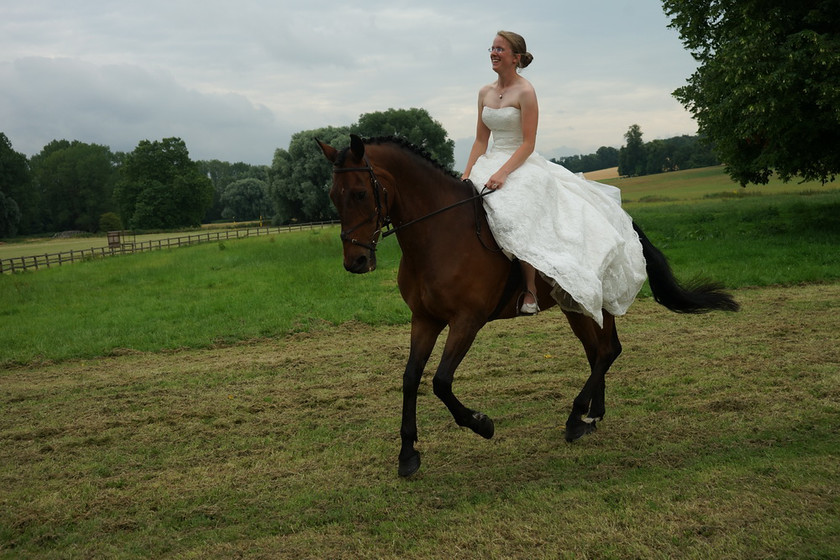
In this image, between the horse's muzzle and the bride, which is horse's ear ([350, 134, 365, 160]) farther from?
the bride

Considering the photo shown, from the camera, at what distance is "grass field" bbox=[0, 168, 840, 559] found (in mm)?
3982

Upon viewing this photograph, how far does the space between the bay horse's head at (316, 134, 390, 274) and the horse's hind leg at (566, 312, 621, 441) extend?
7.77 ft

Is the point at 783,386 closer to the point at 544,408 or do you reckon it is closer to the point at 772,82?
the point at 544,408

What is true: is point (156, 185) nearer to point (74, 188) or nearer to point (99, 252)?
point (74, 188)

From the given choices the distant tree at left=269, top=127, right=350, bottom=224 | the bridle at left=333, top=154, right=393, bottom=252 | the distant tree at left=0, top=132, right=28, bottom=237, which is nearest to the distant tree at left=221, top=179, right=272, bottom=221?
the distant tree at left=0, top=132, right=28, bottom=237

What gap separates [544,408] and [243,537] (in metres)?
3.44

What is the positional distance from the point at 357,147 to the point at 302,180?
51859 millimetres

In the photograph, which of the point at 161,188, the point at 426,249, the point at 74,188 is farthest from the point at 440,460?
the point at 74,188

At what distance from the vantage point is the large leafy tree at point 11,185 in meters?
54.9

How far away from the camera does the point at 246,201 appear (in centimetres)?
9212

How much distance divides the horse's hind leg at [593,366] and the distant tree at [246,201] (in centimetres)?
8784

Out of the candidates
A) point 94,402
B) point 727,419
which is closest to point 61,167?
point 94,402

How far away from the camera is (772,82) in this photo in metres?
16.5

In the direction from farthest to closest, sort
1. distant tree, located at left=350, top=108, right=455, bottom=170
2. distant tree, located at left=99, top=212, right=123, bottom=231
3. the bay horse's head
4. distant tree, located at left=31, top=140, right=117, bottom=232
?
distant tree, located at left=31, top=140, right=117, bottom=232
distant tree, located at left=99, top=212, right=123, bottom=231
distant tree, located at left=350, top=108, right=455, bottom=170
the bay horse's head
